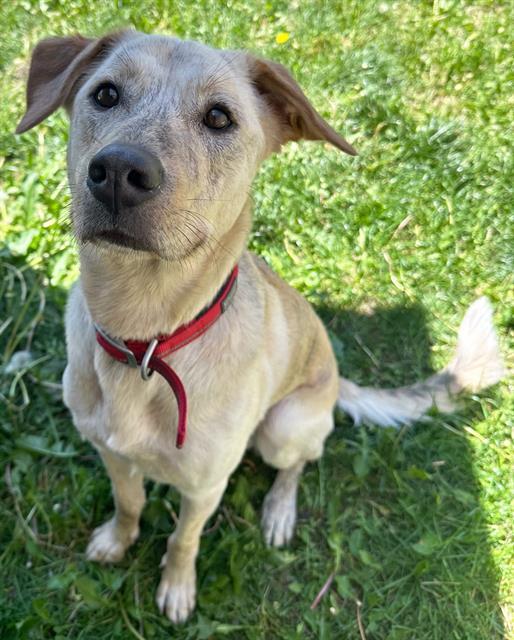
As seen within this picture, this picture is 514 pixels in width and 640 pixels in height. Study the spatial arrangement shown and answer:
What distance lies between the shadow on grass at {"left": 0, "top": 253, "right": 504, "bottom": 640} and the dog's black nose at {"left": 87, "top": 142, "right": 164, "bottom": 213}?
203 centimetres

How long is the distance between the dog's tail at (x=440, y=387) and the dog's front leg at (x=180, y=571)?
1238mm

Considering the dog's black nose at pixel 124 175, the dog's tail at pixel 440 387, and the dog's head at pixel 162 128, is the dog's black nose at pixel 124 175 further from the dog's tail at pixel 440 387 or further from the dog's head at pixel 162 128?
the dog's tail at pixel 440 387

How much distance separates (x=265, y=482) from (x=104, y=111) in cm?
230

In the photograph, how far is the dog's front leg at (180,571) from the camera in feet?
9.14

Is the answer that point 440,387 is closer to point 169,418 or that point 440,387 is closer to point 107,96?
Answer: point 169,418

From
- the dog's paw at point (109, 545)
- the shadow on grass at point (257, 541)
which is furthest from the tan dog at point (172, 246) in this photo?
the shadow on grass at point (257, 541)

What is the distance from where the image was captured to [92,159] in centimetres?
171

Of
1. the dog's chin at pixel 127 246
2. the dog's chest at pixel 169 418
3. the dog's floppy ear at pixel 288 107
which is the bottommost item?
the dog's chest at pixel 169 418

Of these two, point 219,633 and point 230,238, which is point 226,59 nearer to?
point 230,238

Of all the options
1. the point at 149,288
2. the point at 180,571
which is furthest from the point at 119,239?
the point at 180,571

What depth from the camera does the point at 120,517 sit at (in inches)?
120

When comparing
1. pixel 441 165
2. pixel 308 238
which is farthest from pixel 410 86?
pixel 308 238

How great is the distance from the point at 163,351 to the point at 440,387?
2.06 m

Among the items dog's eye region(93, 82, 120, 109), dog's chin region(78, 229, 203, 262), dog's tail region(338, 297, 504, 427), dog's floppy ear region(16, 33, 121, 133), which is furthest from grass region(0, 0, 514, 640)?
dog's chin region(78, 229, 203, 262)
